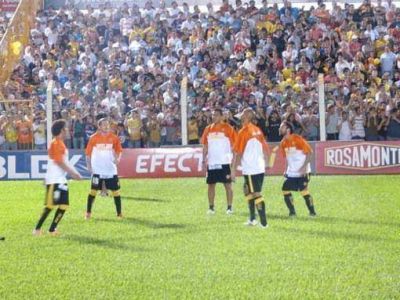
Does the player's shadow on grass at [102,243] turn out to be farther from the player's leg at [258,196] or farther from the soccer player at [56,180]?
the player's leg at [258,196]

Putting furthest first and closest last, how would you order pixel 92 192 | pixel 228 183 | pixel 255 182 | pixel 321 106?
pixel 321 106, pixel 228 183, pixel 92 192, pixel 255 182

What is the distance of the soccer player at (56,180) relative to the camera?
16.5 meters

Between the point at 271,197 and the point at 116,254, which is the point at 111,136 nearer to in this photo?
the point at 271,197

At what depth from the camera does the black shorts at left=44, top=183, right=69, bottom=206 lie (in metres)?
16.4

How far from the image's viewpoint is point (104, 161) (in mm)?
19531

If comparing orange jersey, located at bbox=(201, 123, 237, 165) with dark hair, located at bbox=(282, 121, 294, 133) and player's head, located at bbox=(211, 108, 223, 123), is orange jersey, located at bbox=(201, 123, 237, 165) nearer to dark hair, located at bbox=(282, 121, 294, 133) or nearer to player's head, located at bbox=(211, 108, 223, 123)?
player's head, located at bbox=(211, 108, 223, 123)

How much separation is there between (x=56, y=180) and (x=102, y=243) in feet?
5.89

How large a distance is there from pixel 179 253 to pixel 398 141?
51.1 ft

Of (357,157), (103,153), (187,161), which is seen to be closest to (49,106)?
(187,161)

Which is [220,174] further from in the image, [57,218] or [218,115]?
[57,218]

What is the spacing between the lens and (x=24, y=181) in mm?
29016

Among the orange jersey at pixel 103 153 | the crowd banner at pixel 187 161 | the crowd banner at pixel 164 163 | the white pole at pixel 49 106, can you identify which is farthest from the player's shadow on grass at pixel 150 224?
the white pole at pixel 49 106

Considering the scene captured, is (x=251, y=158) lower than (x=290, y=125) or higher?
lower

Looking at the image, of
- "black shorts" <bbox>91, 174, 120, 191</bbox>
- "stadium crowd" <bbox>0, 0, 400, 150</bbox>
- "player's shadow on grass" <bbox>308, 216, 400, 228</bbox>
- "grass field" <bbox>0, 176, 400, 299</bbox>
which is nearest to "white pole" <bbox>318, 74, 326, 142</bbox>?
"stadium crowd" <bbox>0, 0, 400, 150</bbox>
